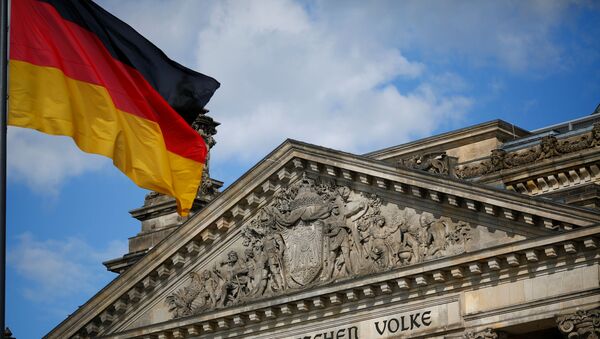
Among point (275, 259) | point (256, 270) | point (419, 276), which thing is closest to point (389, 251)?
point (419, 276)

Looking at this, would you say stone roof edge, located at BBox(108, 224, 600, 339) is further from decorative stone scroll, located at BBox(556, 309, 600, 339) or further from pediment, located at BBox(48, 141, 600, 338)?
decorative stone scroll, located at BBox(556, 309, 600, 339)

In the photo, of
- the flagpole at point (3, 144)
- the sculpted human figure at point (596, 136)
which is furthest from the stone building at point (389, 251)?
the flagpole at point (3, 144)

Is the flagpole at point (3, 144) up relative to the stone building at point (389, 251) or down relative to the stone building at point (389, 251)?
down

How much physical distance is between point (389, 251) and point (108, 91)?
17.7m

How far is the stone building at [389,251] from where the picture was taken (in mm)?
40625

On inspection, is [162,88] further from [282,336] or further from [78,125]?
[282,336]

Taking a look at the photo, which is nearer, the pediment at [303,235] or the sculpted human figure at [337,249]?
the pediment at [303,235]

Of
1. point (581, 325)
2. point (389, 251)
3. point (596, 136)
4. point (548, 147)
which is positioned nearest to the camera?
point (581, 325)

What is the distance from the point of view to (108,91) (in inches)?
1073

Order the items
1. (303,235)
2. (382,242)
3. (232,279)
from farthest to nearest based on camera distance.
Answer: (232,279) → (303,235) → (382,242)

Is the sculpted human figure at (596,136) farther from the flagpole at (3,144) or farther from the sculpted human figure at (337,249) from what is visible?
the flagpole at (3,144)

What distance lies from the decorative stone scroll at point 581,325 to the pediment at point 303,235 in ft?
7.25

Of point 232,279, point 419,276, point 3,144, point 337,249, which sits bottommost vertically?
point 3,144

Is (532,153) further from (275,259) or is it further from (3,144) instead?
(3,144)
